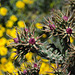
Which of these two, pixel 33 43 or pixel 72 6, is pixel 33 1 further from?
pixel 33 43

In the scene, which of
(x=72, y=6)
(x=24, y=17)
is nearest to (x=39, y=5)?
(x=24, y=17)

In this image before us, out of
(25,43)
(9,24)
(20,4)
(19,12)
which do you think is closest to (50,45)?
(25,43)

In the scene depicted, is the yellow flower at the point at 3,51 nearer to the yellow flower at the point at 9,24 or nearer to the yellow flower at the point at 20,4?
the yellow flower at the point at 9,24

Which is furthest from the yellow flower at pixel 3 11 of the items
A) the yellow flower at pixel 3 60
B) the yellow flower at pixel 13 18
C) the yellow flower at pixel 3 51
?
the yellow flower at pixel 3 60

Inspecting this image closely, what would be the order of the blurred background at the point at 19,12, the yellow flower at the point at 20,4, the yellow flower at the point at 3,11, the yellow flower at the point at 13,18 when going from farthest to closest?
the yellow flower at the point at 20,4 < the yellow flower at the point at 3,11 < the yellow flower at the point at 13,18 < the blurred background at the point at 19,12

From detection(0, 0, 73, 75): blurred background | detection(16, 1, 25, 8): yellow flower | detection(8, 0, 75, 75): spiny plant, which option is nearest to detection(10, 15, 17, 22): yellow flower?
detection(0, 0, 73, 75): blurred background

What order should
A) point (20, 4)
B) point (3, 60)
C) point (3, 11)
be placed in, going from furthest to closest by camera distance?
point (20, 4), point (3, 11), point (3, 60)

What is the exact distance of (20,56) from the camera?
1.40 metres

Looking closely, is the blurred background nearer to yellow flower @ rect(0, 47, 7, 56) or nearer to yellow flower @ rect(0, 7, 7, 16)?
yellow flower @ rect(0, 7, 7, 16)

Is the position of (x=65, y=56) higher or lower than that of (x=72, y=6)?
lower

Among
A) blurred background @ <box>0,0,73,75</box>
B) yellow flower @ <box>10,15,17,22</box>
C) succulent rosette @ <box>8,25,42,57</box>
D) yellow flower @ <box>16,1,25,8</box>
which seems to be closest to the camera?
succulent rosette @ <box>8,25,42,57</box>

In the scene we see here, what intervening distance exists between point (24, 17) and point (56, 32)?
3191 millimetres

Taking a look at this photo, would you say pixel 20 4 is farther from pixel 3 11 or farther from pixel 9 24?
pixel 9 24

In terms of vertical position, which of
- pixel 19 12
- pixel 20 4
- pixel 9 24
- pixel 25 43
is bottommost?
pixel 9 24
